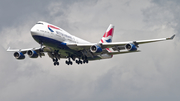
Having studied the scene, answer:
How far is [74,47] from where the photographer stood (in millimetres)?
64625

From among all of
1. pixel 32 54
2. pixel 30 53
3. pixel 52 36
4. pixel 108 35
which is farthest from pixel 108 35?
pixel 52 36

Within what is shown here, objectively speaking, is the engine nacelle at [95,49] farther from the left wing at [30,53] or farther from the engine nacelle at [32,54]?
the engine nacelle at [32,54]

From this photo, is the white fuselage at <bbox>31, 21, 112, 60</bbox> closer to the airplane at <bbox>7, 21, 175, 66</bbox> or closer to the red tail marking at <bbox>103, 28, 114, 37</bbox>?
the airplane at <bbox>7, 21, 175, 66</bbox>

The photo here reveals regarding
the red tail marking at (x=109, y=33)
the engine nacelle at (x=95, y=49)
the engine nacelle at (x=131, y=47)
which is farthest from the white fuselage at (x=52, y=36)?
the red tail marking at (x=109, y=33)

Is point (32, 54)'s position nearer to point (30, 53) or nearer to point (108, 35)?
point (30, 53)

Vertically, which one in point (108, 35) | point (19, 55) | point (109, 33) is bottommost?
point (19, 55)

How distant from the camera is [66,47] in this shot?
209 feet

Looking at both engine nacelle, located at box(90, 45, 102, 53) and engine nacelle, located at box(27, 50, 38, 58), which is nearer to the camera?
engine nacelle, located at box(90, 45, 102, 53)

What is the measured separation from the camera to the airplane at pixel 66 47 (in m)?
60.6

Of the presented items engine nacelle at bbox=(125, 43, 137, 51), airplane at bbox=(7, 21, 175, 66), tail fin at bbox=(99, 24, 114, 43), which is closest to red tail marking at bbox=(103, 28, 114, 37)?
tail fin at bbox=(99, 24, 114, 43)

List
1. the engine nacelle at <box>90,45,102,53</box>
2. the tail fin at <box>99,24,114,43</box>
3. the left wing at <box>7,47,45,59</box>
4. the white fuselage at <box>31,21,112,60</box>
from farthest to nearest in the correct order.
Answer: the tail fin at <box>99,24,114,43</box>
the left wing at <box>7,47,45,59</box>
the engine nacelle at <box>90,45,102,53</box>
the white fuselage at <box>31,21,112,60</box>

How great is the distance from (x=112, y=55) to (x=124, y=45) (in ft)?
42.4

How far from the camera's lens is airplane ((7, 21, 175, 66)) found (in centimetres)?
6062

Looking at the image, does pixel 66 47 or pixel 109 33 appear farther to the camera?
pixel 109 33
